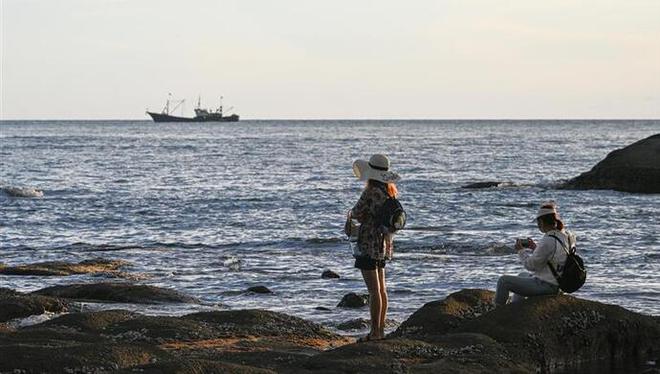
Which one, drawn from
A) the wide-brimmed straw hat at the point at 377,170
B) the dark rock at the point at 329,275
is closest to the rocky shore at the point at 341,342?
the wide-brimmed straw hat at the point at 377,170

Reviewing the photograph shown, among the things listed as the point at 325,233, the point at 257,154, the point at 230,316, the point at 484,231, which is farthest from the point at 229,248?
the point at 257,154

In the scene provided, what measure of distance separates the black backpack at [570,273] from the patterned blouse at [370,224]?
1.86 meters

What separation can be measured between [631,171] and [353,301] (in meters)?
27.4

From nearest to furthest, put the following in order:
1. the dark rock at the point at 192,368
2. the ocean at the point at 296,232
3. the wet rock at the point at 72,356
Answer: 1. the dark rock at the point at 192,368
2. the wet rock at the point at 72,356
3. the ocean at the point at 296,232

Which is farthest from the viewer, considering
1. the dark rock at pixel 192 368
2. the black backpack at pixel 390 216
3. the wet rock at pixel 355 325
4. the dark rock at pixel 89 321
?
the wet rock at pixel 355 325

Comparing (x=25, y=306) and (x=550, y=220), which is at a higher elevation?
(x=550, y=220)

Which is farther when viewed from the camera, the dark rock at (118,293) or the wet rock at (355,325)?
the dark rock at (118,293)

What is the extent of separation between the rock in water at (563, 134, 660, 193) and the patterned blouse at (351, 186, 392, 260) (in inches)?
1214

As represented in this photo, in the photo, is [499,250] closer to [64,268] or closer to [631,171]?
[64,268]

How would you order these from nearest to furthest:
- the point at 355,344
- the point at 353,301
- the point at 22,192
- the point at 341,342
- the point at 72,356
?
the point at 72,356 → the point at 355,344 → the point at 341,342 → the point at 353,301 → the point at 22,192

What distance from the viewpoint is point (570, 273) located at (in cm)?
1313

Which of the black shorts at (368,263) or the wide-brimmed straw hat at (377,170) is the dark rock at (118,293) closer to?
the black shorts at (368,263)

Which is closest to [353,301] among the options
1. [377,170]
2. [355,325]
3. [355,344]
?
[355,325]

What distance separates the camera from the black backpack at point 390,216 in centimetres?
1301
